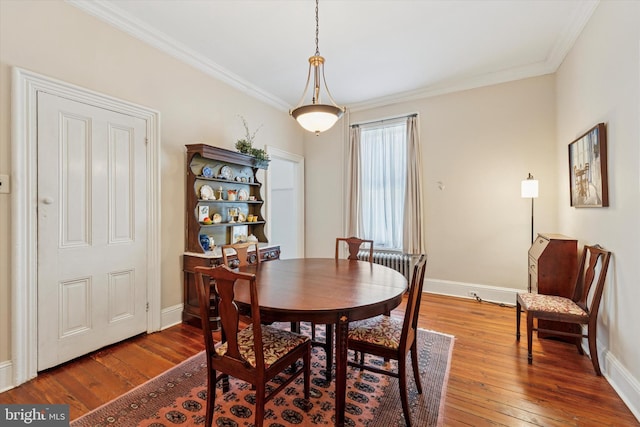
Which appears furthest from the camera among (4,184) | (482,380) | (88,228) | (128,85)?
(128,85)

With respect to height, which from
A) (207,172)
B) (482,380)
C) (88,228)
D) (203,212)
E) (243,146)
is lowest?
(482,380)

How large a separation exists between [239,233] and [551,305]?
331 centimetres

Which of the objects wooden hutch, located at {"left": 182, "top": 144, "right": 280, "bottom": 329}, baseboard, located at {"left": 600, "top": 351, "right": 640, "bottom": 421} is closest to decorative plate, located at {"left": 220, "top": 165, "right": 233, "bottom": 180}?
wooden hutch, located at {"left": 182, "top": 144, "right": 280, "bottom": 329}

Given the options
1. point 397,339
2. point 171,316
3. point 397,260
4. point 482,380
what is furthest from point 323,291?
point 397,260

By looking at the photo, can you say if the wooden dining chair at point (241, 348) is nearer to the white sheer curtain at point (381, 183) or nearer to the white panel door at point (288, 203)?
the white sheer curtain at point (381, 183)

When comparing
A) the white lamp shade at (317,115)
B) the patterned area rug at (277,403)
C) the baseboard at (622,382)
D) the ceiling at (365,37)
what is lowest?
the patterned area rug at (277,403)

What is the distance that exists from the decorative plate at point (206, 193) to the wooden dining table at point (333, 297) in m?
1.27

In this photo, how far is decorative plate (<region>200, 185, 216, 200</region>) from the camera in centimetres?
321

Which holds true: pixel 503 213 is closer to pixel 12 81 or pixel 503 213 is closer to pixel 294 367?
pixel 294 367

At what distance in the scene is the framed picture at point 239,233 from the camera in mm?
3637

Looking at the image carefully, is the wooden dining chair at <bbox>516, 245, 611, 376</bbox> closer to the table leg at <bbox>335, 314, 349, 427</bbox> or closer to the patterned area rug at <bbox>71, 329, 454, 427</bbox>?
the patterned area rug at <bbox>71, 329, 454, 427</bbox>

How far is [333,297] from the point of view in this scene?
1671mm

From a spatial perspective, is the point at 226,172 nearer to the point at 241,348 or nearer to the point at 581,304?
the point at 241,348

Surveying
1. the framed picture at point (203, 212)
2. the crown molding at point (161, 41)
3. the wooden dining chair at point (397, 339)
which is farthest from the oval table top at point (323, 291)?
the crown molding at point (161, 41)
